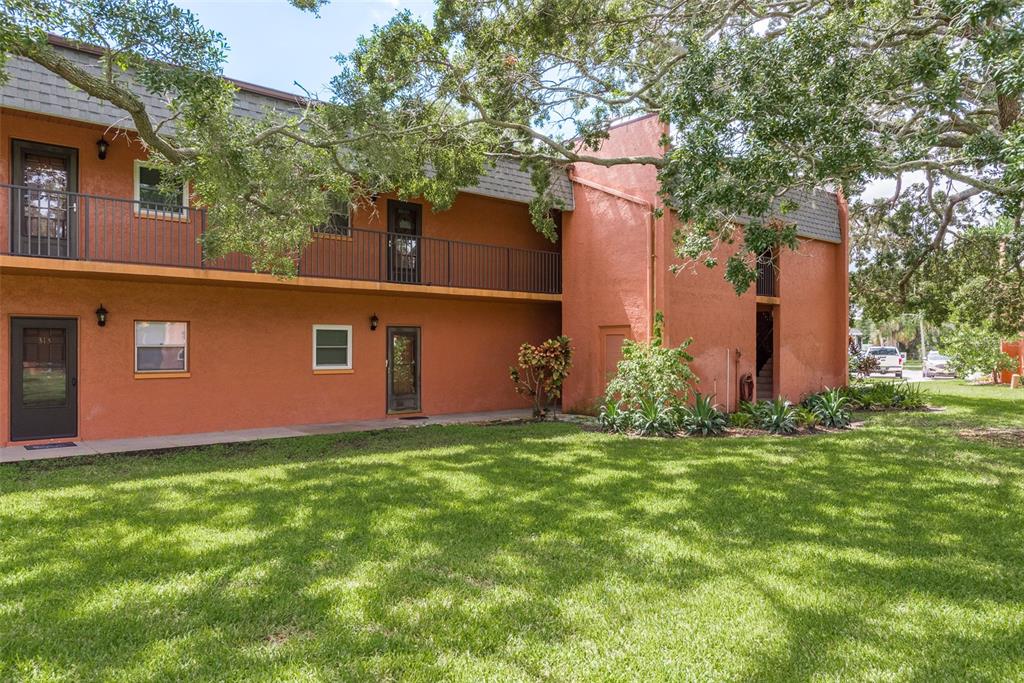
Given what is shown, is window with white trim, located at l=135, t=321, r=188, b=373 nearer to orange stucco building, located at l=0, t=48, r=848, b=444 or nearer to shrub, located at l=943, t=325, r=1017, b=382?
orange stucco building, located at l=0, t=48, r=848, b=444

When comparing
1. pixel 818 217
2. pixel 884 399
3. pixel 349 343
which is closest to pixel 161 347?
pixel 349 343

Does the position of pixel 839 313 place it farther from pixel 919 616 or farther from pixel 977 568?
pixel 919 616

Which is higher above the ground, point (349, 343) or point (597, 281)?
point (597, 281)

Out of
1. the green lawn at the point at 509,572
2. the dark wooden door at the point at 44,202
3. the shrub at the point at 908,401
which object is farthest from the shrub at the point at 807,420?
the dark wooden door at the point at 44,202

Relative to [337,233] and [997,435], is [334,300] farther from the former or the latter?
[997,435]

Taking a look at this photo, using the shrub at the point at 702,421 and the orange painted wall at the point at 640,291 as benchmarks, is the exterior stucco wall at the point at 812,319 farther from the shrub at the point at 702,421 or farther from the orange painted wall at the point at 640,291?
the shrub at the point at 702,421

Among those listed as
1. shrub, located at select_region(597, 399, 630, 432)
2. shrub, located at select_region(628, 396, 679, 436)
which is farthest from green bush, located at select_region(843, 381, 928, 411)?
shrub, located at select_region(597, 399, 630, 432)

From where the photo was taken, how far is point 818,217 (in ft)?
57.9

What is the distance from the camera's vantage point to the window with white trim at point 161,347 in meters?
11.2

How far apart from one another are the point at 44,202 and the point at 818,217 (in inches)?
720

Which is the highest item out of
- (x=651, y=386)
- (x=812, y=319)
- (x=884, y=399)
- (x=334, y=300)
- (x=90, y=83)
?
(x=90, y=83)

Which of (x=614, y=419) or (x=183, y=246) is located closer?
(x=183, y=246)

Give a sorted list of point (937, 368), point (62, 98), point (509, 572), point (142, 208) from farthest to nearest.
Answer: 1. point (937, 368)
2. point (142, 208)
3. point (62, 98)
4. point (509, 572)

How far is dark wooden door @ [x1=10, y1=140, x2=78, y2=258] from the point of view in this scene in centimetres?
968
